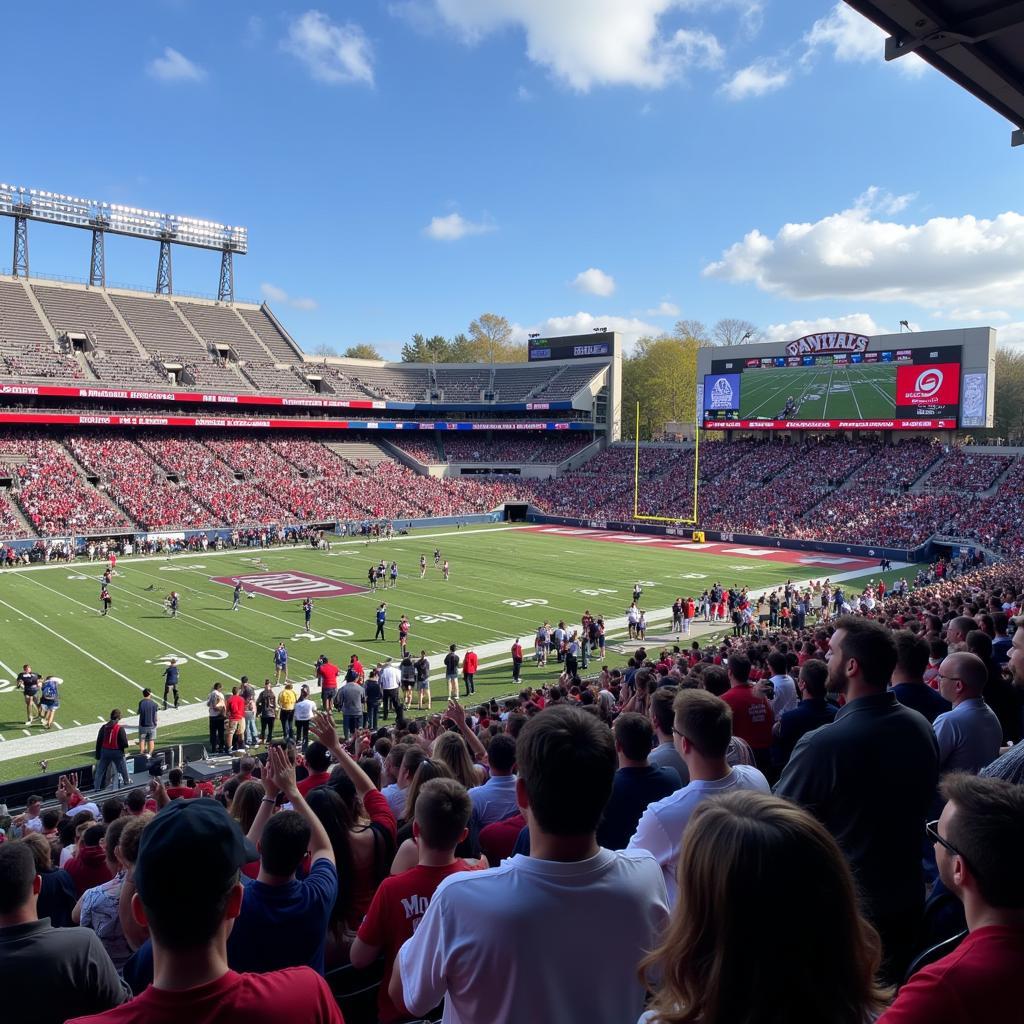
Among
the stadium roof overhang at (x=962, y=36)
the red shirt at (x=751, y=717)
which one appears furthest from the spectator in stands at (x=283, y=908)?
the stadium roof overhang at (x=962, y=36)

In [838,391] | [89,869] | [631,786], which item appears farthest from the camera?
[838,391]

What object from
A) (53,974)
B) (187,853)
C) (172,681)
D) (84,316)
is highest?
(84,316)

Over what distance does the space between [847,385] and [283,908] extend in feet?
190

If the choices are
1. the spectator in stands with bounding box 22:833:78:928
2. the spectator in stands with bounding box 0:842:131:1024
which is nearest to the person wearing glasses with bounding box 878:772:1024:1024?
the spectator in stands with bounding box 0:842:131:1024

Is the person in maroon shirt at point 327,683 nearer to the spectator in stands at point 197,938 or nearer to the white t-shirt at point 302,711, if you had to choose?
the white t-shirt at point 302,711

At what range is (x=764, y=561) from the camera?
42.9 meters

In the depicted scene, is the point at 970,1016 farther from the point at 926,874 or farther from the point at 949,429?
the point at 949,429

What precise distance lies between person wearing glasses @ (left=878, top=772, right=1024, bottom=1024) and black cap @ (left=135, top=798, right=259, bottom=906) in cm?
169

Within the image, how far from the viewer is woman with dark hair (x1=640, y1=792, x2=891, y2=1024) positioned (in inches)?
70.6

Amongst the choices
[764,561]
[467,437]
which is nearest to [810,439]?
[764,561]

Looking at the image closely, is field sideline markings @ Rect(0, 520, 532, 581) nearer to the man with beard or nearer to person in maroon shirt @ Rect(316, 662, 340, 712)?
person in maroon shirt @ Rect(316, 662, 340, 712)

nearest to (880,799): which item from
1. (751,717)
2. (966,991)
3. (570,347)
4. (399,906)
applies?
(966,991)

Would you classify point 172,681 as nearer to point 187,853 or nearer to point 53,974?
point 53,974

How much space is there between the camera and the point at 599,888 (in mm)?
2449
